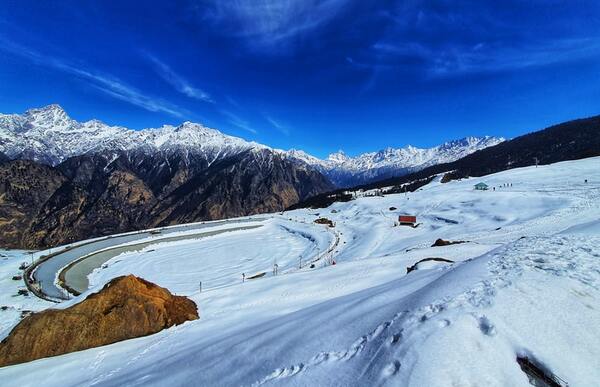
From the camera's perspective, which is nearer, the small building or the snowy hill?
the snowy hill

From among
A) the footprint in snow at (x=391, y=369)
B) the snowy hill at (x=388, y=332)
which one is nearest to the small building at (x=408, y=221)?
the snowy hill at (x=388, y=332)

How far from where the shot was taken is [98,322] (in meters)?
15.5

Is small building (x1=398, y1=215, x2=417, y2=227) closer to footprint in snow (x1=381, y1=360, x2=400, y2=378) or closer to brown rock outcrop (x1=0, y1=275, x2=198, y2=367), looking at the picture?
brown rock outcrop (x1=0, y1=275, x2=198, y2=367)

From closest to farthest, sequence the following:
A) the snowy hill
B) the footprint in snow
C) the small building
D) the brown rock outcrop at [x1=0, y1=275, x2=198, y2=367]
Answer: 1. the footprint in snow
2. the snowy hill
3. the brown rock outcrop at [x1=0, y1=275, x2=198, y2=367]
4. the small building

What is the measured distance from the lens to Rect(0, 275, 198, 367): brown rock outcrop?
47.7ft

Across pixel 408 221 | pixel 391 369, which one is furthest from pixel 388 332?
pixel 408 221

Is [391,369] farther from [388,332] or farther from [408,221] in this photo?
[408,221]

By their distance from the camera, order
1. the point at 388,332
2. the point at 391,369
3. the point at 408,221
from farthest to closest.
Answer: the point at 408,221
the point at 388,332
the point at 391,369

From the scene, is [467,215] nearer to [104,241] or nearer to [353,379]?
[353,379]

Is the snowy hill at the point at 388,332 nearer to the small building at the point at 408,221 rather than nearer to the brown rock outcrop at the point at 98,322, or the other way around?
the brown rock outcrop at the point at 98,322

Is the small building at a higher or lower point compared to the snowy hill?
lower

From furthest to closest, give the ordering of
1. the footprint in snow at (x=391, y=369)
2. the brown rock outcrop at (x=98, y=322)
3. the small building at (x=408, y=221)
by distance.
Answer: the small building at (x=408, y=221) < the brown rock outcrop at (x=98, y=322) < the footprint in snow at (x=391, y=369)

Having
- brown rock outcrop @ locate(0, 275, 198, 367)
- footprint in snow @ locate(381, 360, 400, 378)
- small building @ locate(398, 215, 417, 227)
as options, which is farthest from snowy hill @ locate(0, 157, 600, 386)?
small building @ locate(398, 215, 417, 227)

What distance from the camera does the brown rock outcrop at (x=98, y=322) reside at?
14.5 metres
